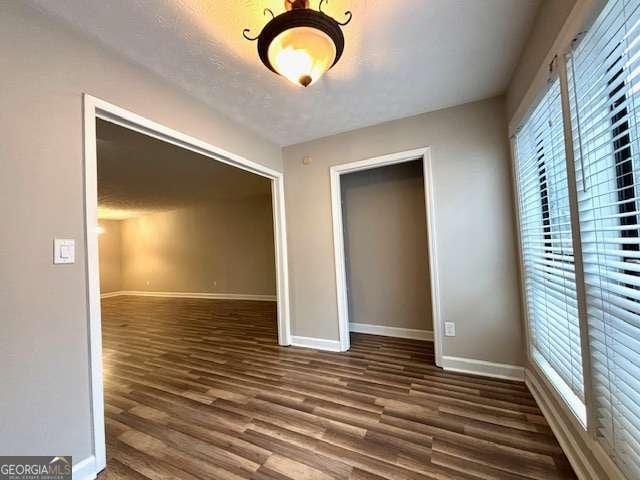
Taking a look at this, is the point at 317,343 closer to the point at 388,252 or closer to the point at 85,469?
the point at 388,252

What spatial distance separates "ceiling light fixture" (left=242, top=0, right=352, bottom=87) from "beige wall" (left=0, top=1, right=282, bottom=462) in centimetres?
108

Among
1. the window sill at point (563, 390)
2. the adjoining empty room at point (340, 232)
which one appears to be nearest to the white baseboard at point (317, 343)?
the adjoining empty room at point (340, 232)

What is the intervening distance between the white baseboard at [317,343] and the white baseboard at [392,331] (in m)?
0.75

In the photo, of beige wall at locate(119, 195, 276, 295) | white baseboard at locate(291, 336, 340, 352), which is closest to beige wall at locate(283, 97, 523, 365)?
white baseboard at locate(291, 336, 340, 352)

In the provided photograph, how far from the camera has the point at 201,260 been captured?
744cm

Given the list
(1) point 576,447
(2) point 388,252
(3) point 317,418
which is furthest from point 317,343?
(1) point 576,447

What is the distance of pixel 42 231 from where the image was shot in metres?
1.31

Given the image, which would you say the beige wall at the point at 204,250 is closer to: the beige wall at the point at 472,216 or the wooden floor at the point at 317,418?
the wooden floor at the point at 317,418

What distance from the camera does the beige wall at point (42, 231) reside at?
1207 millimetres

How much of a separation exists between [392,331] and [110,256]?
9.09m

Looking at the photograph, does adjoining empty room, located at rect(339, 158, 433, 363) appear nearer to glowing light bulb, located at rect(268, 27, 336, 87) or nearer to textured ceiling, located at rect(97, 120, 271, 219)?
textured ceiling, located at rect(97, 120, 271, 219)

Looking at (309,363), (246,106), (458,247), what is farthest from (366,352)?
(246,106)

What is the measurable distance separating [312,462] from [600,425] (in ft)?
4.39

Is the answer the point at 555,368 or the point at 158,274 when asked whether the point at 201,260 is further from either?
the point at 555,368
